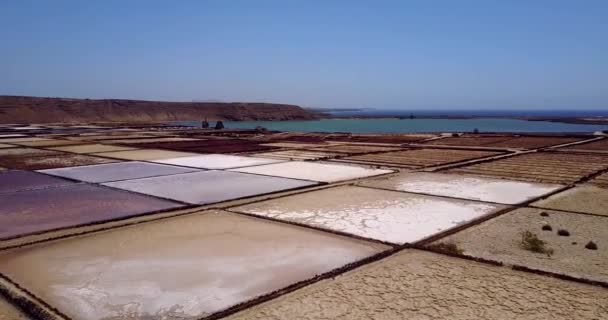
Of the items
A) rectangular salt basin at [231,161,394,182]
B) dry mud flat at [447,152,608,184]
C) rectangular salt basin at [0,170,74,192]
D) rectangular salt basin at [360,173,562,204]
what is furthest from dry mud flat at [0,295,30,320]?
dry mud flat at [447,152,608,184]

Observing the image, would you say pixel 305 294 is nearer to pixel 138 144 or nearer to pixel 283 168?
pixel 283 168

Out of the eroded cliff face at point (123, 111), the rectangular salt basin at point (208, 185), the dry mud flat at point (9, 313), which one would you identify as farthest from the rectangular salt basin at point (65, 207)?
the eroded cliff face at point (123, 111)

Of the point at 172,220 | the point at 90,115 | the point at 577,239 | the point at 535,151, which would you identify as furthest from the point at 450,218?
the point at 90,115

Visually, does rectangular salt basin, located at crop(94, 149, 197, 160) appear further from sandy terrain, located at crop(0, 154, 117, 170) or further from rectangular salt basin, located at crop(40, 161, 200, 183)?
rectangular salt basin, located at crop(40, 161, 200, 183)

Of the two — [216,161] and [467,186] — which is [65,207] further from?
[467,186]

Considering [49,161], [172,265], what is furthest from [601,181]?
[49,161]

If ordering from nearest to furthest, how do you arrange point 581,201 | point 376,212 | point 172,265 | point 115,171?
point 172,265 → point 376,212 → point 581,201 → point 115,171
